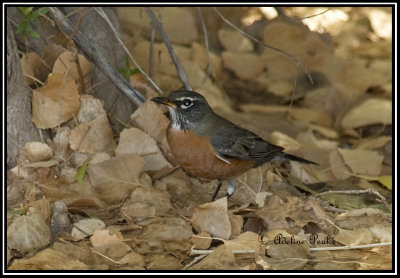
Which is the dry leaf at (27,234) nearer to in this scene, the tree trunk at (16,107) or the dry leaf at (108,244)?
the dry leaf at (108,244)

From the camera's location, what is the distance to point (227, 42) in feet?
28.1

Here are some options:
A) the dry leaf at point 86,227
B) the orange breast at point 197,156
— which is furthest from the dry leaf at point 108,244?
the orange breast at point 197,156

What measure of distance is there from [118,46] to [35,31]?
91 cm

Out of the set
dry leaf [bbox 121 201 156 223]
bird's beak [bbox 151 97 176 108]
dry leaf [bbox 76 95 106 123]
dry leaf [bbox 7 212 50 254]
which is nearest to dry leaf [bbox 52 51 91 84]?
dry leaf [bbox 76 95 106 123]

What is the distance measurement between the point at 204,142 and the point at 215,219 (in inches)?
36.1

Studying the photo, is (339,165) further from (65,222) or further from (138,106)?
(65,222)

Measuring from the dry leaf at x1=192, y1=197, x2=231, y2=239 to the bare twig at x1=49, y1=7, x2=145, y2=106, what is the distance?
157 cm

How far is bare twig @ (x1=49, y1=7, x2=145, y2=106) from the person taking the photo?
5.35 m

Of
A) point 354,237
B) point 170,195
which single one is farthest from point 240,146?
point 354,237

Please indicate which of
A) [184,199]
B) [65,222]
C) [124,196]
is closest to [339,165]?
[184,199]

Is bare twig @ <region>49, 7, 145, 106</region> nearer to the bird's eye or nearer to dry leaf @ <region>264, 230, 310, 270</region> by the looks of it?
the bird's eye

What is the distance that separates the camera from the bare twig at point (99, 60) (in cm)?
535

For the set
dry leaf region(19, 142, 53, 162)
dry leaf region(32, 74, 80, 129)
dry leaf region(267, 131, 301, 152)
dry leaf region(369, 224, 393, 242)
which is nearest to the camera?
dry leaf region(369, 224, 393, 242)

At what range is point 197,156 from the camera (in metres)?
5.05
